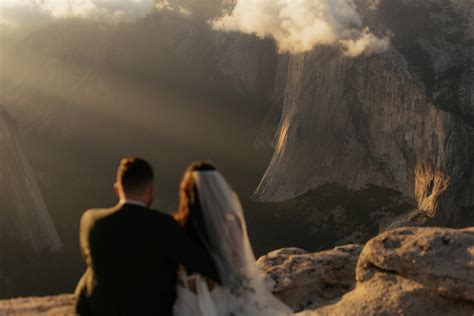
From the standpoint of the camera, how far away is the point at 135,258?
10.1 feet

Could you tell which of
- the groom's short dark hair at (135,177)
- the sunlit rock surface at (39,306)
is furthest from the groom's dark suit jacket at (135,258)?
the sunlit rock surface at (39,306)

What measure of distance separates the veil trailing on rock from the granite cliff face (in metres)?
39.1

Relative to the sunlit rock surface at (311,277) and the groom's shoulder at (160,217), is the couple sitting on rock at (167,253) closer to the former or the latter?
the groom's shoulder at (160,217)

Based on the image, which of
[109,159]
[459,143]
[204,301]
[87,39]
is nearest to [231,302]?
[204,301]

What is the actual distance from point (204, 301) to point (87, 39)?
79058 mm

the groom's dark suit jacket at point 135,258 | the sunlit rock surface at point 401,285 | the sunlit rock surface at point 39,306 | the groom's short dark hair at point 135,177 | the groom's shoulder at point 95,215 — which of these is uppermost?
the groom's short dark hair at point 135,177

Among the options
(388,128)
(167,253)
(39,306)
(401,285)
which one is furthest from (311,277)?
(388,128)

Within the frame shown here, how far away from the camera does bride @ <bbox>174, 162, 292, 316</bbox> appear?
11.1 ft

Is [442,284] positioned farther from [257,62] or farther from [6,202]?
[257,62]

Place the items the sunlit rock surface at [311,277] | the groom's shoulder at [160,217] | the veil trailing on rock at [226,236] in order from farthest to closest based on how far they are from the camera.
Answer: the sunlit rock surface at [311,277], the veil trailing on rock at [226,236], the groom's shoulder at [160,217]

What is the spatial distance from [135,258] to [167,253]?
192mm

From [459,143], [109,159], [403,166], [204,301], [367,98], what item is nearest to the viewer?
[204,301]

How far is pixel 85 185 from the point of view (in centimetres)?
6656

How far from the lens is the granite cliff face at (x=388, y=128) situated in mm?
42188
